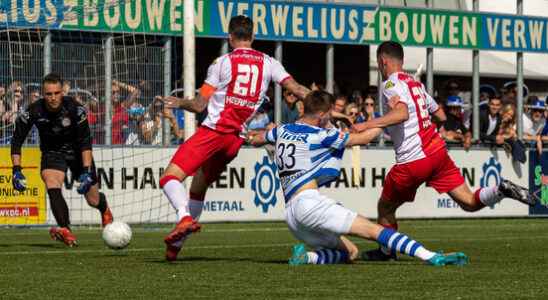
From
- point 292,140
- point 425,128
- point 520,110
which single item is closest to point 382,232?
point 292,140

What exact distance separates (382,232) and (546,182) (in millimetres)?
14739

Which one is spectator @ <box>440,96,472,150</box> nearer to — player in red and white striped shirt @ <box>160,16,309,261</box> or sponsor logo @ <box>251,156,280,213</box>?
sponsor logo @ <box>251,156,280,213</box>

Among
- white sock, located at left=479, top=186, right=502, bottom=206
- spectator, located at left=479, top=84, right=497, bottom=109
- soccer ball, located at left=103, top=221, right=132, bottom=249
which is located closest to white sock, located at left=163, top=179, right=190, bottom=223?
soccer ball, located at left=103, top=221, right=132, bottom=249

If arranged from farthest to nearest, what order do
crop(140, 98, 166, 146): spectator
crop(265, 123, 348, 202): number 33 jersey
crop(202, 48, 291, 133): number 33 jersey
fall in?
1. crop(140, 98, 166, 146): spectator
2. crop(202, 48, 291, 133): number 33 jersey
3. crop(265, 123, 348, 202): number 33 jersey

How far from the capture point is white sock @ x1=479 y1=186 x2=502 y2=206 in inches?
496

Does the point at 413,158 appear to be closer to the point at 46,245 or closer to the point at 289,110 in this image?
the point at 46,245

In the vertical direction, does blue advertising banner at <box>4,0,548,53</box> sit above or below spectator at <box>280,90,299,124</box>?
above

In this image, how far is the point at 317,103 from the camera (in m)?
11.5

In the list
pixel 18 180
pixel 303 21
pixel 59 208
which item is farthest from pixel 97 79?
pixel 59 208

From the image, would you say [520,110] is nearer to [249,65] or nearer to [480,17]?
[480,17]

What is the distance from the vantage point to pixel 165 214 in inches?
842

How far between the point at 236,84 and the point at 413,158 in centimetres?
177

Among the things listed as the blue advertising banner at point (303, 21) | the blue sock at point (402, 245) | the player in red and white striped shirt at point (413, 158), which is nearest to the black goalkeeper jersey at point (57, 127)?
the player in red and white striped shirt at point (413, 158)

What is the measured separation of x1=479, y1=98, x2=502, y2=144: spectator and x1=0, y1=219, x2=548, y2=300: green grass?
8243mm
